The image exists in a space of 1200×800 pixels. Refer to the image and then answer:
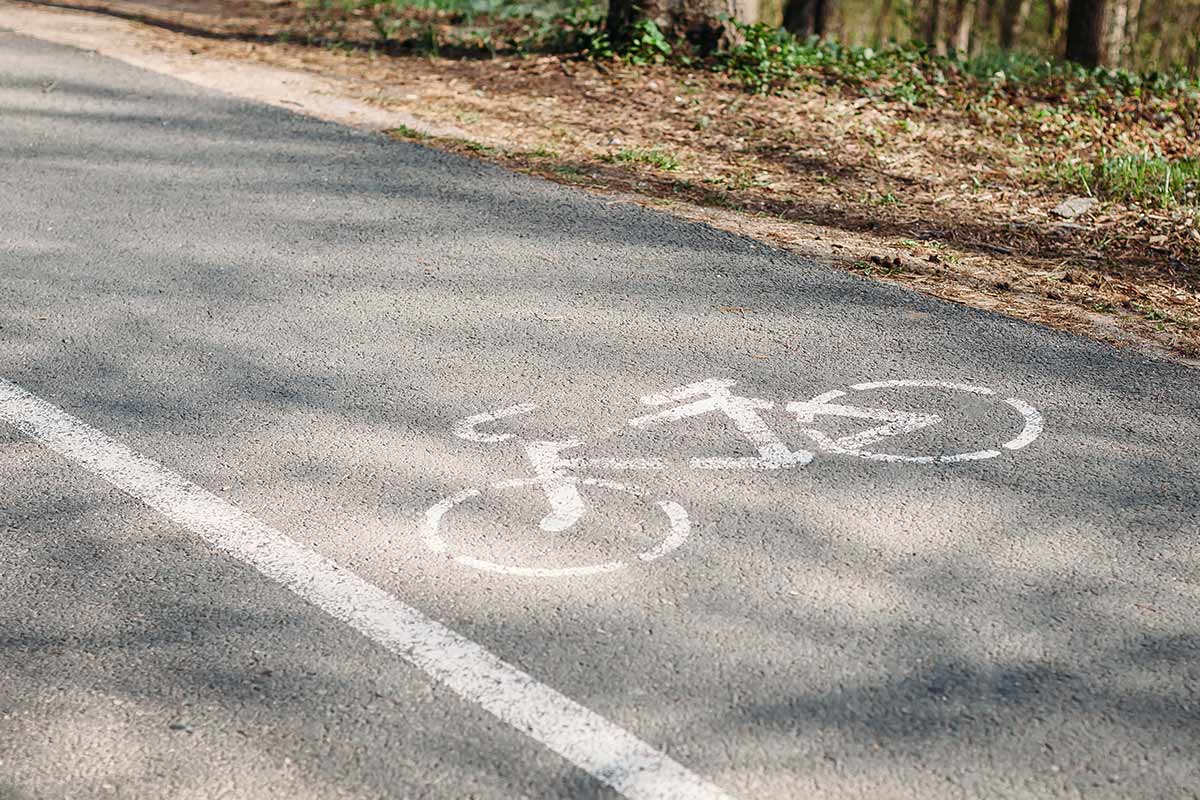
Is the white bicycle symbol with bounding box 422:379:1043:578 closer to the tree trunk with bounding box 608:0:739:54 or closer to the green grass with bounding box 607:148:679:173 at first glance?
the green grass with bounding box 607:148:679:173

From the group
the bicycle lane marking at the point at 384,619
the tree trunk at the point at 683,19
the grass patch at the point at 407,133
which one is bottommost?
the bicycle lane marking at the point at 384,619

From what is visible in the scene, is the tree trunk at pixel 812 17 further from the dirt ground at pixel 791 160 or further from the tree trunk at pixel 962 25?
the dirt ground at pixel 791 160

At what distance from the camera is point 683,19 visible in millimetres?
11102

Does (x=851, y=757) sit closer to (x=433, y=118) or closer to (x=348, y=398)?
(x=348, y=398)

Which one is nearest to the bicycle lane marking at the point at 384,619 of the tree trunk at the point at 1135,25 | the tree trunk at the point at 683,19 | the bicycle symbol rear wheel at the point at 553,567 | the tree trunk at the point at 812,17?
the bicycle symbol rear wheel at the point at 553,567

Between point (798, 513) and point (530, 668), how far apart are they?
1171mm

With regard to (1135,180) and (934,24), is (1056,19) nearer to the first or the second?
(934,24)

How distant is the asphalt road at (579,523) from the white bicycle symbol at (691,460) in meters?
0.02

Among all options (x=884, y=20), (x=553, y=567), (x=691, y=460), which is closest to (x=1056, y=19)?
(x=884, y=20)

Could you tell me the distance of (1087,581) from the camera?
3898 mm

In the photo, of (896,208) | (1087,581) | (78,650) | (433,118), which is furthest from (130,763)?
(433,118)

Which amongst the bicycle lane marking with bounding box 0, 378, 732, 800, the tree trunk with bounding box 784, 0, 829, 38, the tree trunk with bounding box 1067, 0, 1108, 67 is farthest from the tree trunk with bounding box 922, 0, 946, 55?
the bicycle lane marking with bounding box 0, 378, 732, 800

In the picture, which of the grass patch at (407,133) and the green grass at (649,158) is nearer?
the green grass at (649,158)

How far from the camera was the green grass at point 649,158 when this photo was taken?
27.7 ft
